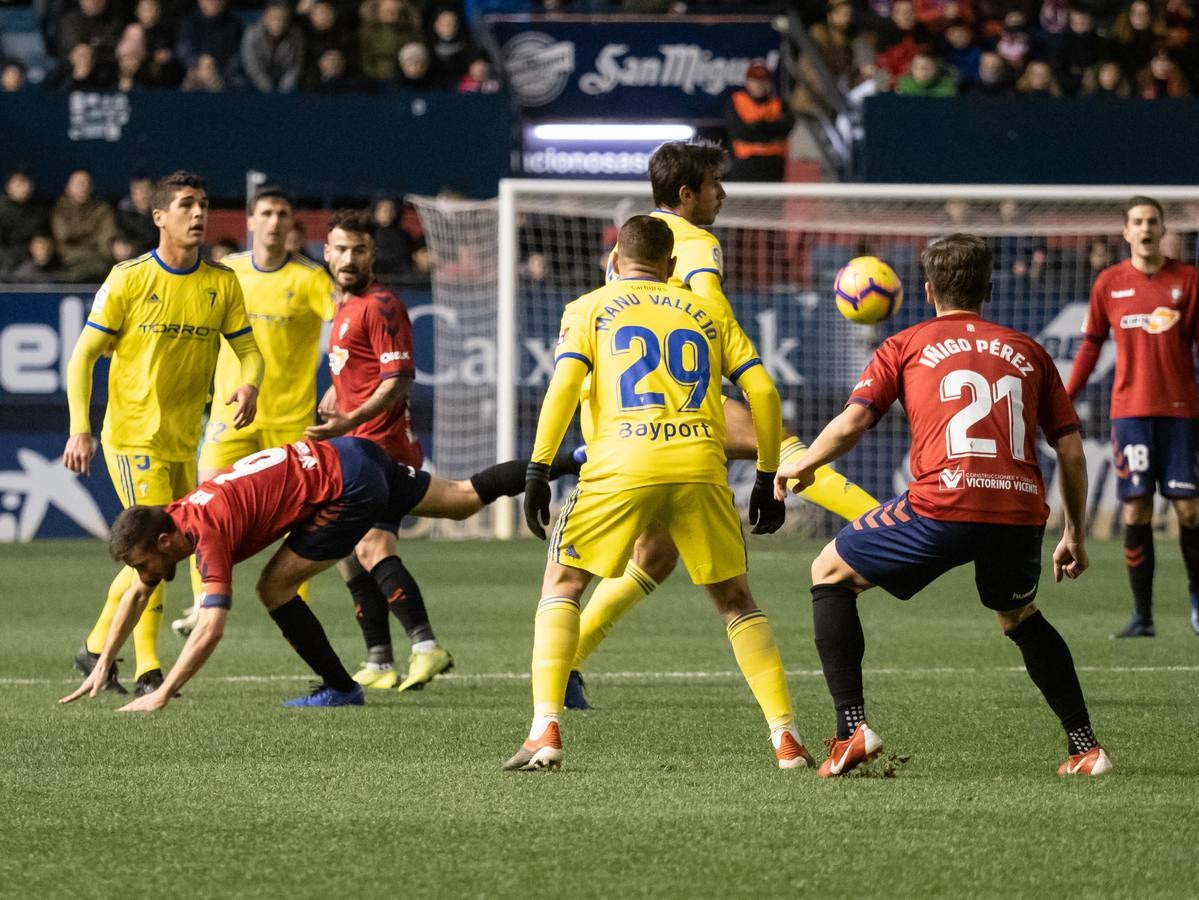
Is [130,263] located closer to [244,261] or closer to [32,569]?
[244,261]

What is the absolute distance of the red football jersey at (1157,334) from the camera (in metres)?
10.3

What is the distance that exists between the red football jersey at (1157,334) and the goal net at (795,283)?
241 inches

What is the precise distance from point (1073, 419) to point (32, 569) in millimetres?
10089

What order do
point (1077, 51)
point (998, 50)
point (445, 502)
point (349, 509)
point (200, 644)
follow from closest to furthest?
point (200, 644) < point (349, 509) < point (445, 502) < point (1077, 51) < point (998, 50)

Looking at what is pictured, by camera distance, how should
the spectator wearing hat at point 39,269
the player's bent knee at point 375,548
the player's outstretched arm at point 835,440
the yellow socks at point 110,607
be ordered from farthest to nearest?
the spectator wearing hat at point 39,269 < the player's bent knee at point 375,548 < the yellow socks at point 110,607 < the player's outstretched arm at point 835,440

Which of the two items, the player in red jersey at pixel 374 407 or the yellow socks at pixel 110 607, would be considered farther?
the player in red jersey at pixel 374 407

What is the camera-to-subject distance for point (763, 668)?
6.03 metres

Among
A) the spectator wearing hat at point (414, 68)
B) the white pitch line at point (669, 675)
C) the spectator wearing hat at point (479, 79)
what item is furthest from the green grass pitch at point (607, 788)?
the spectator wearing hat at point (479, 79)

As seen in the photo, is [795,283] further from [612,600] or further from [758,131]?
[612,600]

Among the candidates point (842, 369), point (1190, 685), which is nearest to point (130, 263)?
point (1190, 685)

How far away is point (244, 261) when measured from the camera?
32.7ft

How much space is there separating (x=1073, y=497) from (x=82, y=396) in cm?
447

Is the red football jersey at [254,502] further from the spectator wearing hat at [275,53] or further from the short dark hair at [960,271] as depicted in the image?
the spectator wearing hat at [275,53]

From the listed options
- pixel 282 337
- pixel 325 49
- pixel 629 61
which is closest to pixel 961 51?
pixel 629 61
